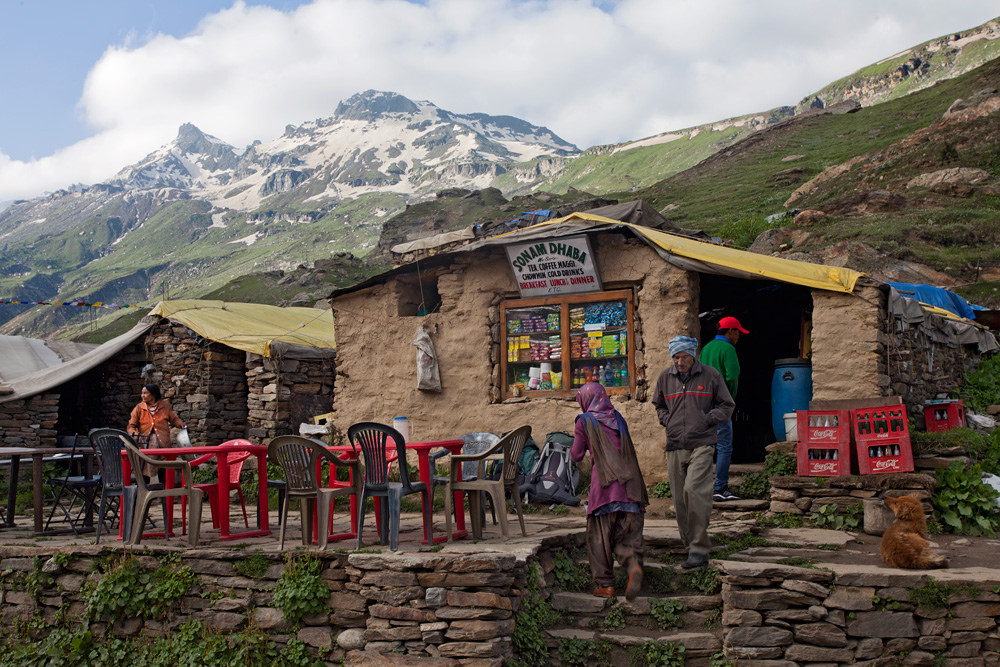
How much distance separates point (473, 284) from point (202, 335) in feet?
20.8

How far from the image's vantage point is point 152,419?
8195mm

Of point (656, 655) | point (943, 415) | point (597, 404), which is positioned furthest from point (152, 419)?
point (943, 415)

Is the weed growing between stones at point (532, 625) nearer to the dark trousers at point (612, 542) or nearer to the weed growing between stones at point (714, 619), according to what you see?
the dark trousers at point (612, 542)

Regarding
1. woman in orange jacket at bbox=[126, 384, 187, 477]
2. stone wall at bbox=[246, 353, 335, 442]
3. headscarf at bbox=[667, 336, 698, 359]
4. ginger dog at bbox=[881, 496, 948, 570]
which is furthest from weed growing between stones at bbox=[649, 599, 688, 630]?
stone wall at bbox=[246, 353, 335, 442]

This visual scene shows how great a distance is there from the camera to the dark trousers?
5.62 m

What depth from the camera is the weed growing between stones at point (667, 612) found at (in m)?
5.41

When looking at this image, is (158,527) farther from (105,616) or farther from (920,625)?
(920,625)

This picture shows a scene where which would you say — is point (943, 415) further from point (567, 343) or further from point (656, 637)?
point (656, 637)

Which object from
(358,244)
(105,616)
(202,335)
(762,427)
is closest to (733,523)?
(762,427)

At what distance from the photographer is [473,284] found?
951 cm

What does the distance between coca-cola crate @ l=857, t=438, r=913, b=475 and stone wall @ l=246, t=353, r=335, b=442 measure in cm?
911

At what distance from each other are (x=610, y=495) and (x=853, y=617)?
1792 millimetres

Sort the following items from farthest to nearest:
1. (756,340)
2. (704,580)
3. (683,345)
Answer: (756,340)
(683,345)
(704,580)

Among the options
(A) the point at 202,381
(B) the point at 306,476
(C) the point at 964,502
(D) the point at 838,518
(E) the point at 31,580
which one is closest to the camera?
(B) the point at 306,476
